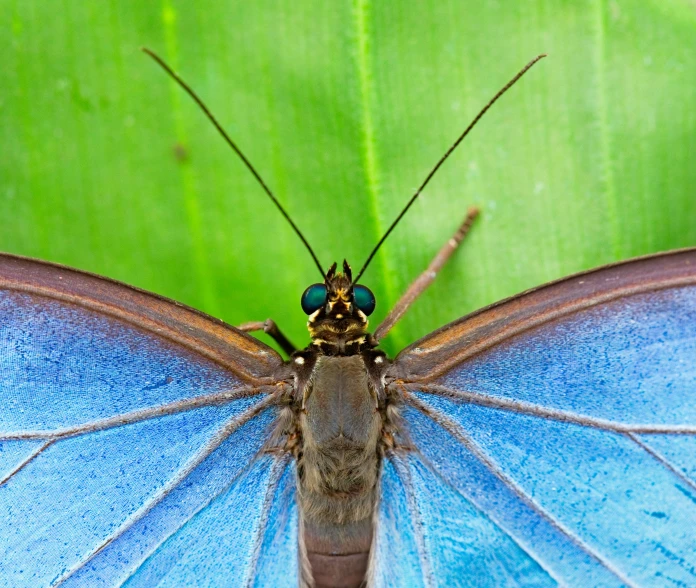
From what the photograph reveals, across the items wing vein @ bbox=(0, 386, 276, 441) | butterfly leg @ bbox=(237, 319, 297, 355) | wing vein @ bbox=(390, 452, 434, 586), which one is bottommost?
wing vein @ bbox=(390, 452, 434, 586)

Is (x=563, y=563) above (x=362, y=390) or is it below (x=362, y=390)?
below

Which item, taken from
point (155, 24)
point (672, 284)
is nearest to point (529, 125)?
point (672, 284)

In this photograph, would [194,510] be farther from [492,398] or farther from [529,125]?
[529,125]

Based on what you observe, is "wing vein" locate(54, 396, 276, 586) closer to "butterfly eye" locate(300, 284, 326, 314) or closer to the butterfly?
the butterfly

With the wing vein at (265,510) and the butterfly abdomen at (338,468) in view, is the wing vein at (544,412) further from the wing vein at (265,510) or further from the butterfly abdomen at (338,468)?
the wing vein at (265,510)

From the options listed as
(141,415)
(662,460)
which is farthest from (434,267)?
(141,415)

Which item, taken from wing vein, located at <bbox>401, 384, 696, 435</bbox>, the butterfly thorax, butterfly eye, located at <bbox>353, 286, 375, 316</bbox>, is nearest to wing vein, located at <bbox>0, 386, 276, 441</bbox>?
the butterfly thorax
